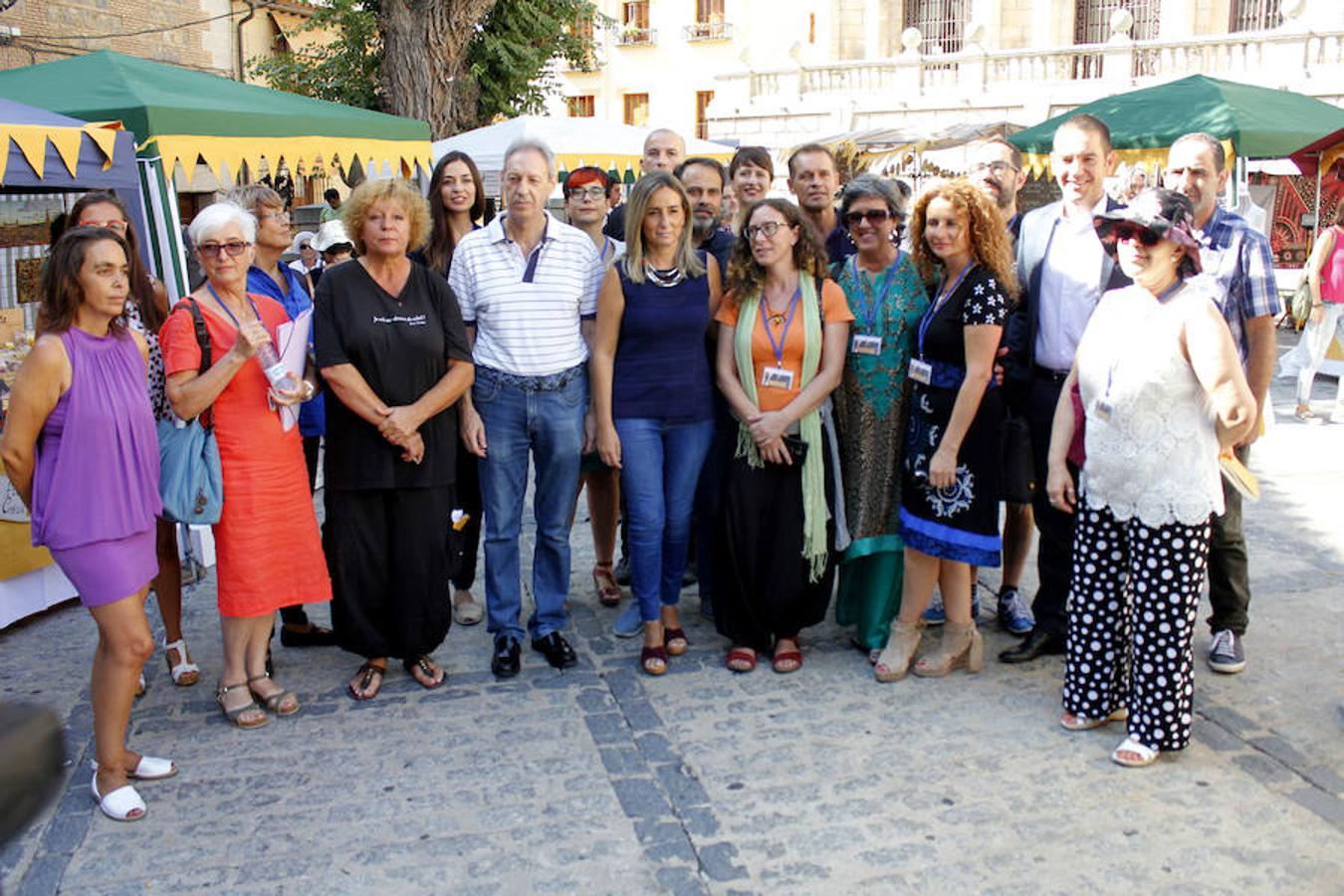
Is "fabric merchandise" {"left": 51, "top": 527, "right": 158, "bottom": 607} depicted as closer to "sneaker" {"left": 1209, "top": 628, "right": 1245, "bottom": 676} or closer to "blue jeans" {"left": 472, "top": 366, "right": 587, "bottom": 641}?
"blue jeans" {"left": 472, "top": 366, "right": 587, "bottom": 641}

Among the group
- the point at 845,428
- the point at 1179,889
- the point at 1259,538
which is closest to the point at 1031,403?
the point at 845,428

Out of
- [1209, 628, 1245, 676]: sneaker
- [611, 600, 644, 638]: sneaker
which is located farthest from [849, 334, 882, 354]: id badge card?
[1209, 628, 1245, 676]: sneaker

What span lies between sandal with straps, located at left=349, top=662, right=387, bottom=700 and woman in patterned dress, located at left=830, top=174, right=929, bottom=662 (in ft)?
6.10

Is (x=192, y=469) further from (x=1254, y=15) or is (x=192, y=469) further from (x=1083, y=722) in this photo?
(x=1254, y=15)

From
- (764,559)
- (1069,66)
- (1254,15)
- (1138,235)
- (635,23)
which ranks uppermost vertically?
(635,23)

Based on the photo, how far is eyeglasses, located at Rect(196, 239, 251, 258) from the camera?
12.9 ft

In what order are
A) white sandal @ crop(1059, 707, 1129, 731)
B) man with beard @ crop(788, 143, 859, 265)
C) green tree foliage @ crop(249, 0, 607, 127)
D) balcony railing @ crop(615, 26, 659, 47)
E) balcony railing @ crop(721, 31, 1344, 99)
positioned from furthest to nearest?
balcony railing @ crop(615, 26, 659, 47)
balcony railing @ crop(721, 31, 1344, 99)
green tree foliage @ crop(249, 0, 607, 127)
man with beard @ crop(788, 143, 859, 265)
white sandal @ crop(1059, 707, 1129, 731)

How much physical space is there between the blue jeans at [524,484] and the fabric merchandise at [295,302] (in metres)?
0.80

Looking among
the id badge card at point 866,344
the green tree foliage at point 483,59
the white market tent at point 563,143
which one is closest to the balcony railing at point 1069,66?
the green tree foliage at point 483,59

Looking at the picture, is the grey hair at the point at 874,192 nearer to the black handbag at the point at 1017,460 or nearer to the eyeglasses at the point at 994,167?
the eyeglasses at the point at 994,167

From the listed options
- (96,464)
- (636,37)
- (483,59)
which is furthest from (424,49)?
(636,37)

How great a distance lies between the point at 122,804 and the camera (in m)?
3.52

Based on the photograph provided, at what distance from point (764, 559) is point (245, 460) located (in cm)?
193

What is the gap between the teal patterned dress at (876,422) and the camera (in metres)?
4.45
